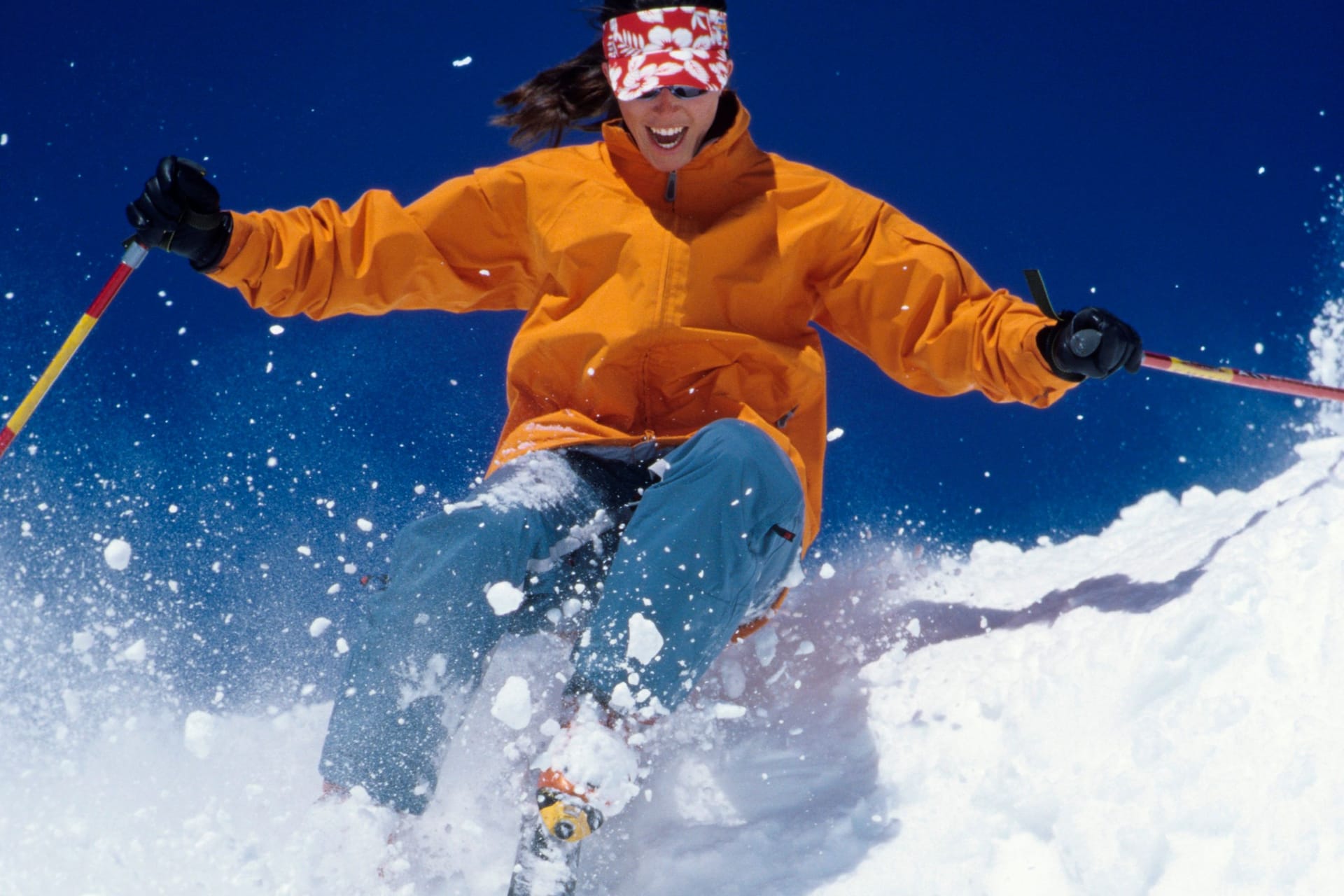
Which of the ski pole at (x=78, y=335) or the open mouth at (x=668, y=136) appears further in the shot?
the open mouth at (x=668, y=136)

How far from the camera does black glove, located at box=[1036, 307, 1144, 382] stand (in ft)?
5.40

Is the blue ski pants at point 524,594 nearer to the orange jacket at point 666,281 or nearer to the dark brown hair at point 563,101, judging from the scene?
the orange jacket at point 666,281

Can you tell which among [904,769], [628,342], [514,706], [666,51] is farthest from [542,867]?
[666,51]

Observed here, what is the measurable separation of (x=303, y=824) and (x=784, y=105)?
208cm

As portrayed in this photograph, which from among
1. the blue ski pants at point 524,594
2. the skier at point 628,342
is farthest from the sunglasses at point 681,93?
the blue ski pants at point 524,594

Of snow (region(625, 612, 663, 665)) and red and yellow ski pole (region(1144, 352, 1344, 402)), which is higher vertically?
red and yellow ski pole (region(1144, 352, 1344, 402))

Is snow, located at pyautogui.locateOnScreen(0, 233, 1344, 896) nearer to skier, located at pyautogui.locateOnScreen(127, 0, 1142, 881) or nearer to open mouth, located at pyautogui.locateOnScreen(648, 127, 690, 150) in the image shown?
skier, located at pyautogui.locateOnScreen(127, 0, 1142, 881)

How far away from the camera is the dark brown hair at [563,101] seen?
7.00ft

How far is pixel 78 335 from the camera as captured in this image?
71.7 inches

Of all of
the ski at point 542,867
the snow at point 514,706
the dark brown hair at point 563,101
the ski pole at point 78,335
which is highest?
the dark brown hair at point 563,101

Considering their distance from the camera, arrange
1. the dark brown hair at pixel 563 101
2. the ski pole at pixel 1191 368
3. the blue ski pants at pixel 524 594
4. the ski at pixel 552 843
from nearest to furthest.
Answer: the ski at pixel 552 843 → the blue ski pants at pixel 524 594 → the ski pole at pixel 1191 368 → the dark brown hair at pixel 563 101

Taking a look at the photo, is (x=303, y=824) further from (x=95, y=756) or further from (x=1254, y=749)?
(x=1254, y=749)

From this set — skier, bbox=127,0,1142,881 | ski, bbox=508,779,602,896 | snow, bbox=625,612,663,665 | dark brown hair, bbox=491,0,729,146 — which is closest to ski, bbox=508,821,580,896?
ski, bbox=508,779,602,896

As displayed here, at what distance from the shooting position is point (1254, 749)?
148cm
